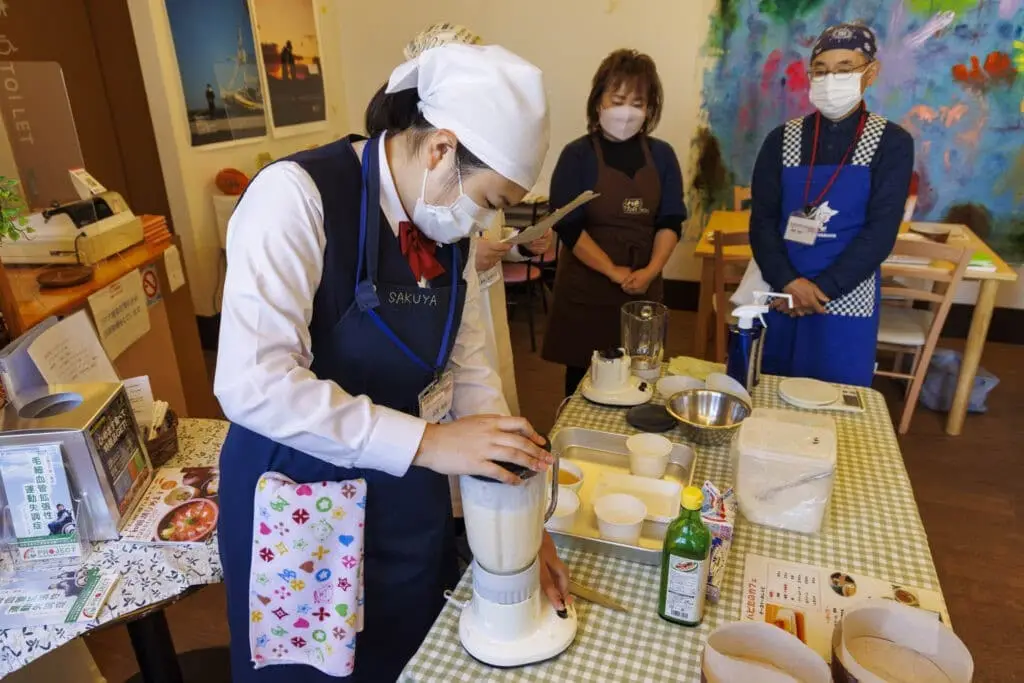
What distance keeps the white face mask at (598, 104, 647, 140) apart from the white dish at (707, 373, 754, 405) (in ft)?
3.19

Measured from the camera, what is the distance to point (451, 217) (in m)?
1.01

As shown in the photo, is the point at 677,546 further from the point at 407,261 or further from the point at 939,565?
the point at 939,565

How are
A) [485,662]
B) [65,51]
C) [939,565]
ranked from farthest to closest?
1. [65,51]
2. [939,565]
3. [485,662]

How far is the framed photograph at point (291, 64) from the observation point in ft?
12.6

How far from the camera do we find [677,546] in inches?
37.0

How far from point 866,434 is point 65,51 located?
3406mm

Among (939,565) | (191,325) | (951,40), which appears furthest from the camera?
(951,40)

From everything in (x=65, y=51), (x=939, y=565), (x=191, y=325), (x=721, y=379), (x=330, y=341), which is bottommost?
(x=939, y=565)

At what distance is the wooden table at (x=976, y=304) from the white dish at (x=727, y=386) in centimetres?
138

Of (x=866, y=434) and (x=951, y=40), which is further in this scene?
(x=951, y=40)

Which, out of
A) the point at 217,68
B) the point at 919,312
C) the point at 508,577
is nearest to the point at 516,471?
the point at 508,577

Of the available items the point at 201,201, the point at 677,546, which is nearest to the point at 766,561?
the point at 677,546

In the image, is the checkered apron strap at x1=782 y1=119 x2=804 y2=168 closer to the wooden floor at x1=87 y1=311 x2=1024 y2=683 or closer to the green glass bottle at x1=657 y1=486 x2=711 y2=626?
the wooden floor at x1=87 y1=311 x2=1024 y2=683

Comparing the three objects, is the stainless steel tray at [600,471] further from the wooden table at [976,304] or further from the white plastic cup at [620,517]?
the wooden table at [976,304]
